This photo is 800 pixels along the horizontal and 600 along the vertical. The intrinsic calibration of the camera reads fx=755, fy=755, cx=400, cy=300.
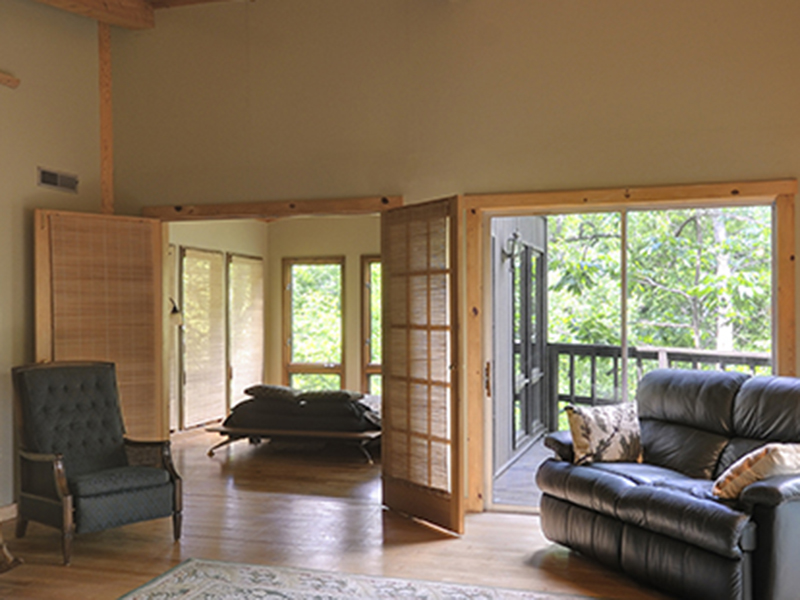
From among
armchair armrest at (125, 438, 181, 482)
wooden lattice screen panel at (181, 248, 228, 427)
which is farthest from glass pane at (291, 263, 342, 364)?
armchair armrest at (125, 438, 181, 482)

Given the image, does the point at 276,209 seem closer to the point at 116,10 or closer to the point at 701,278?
the point at 116,10

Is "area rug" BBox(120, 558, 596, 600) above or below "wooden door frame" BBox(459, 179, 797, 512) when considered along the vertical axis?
below

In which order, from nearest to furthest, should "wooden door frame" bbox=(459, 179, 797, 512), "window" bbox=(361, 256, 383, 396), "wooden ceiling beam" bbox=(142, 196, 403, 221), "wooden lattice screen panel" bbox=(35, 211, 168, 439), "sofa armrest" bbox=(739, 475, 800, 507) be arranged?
"sofa armrest" bbox=(739, 475, 800, 507), "wooden door frame" bbox=(459, 179, 797, 512), "wooden lattice screen panel" bbox=(35, 211, 168, 439), "wooden ceiling beam" bbox=(142, 196, 403, 221), "window" bbox=(361, 256, 383, 396)

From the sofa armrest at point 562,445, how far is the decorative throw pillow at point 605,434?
37 mm

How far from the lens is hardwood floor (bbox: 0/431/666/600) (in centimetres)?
390

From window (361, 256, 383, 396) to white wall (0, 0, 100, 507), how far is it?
15.1ft

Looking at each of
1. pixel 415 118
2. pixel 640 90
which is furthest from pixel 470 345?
pixel 640 90

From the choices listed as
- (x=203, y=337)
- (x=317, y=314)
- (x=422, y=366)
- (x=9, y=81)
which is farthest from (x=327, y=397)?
(x=9, y=81)

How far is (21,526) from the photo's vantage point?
4.68 m

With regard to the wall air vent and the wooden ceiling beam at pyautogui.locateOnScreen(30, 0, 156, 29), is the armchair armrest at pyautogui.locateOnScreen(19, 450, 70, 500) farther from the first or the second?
the wooden ceiling beam at pyautogui.locateOnScreen(30, 0, 156, 29)

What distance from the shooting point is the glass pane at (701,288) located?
4730 mm

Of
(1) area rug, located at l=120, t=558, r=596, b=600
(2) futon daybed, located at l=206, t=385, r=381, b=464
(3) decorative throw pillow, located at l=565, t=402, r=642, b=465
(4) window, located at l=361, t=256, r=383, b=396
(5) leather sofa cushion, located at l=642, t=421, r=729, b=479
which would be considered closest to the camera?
(1) area rug, located at l=120, t=558, r=596, b=600

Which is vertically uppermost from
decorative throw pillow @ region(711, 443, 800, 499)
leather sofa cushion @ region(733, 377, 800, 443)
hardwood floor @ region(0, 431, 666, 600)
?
leather sofa cushion @ region(733, 377, 800, 443)

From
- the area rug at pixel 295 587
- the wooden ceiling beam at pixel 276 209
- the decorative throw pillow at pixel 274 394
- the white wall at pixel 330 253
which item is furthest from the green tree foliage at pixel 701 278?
the white wall at pixel 330 253
